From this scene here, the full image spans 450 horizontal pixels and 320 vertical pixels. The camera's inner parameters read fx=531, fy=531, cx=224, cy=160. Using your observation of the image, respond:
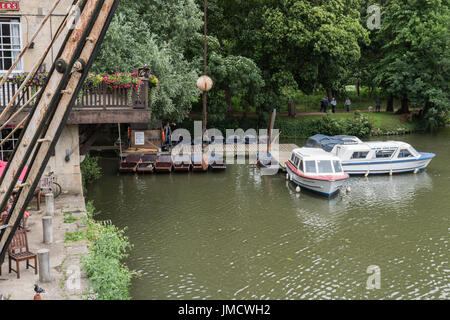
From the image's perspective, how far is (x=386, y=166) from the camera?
29453 millimetres

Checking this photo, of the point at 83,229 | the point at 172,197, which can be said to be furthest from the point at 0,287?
the point at 172,197

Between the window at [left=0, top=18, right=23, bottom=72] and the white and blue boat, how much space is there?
1742cm

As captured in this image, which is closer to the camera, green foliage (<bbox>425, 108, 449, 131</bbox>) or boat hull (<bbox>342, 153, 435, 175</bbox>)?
boat hull (<bbox>342, 153, 435, 175</bbox>)

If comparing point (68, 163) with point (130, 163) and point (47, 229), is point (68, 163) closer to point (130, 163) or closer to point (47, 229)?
point (47, 229)

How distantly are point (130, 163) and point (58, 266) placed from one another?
54.6 ft

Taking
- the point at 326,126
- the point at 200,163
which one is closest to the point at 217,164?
the point at 200,163

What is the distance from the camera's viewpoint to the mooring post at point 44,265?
1193 cm

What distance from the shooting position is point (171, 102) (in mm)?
32875

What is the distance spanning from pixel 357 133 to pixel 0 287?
3782 cm

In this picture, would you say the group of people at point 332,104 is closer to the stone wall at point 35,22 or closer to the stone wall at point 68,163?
the stone wall at point 68,163

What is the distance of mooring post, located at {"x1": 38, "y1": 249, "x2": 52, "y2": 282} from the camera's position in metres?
11.9

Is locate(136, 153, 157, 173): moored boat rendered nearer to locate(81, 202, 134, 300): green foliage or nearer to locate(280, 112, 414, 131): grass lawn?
locate(81, 202, 134, 300): green foliage

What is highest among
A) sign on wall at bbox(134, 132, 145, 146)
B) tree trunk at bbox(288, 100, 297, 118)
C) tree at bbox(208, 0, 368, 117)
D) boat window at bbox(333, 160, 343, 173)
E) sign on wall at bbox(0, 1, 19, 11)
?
tree at bbox(208, 0, 368, 117)

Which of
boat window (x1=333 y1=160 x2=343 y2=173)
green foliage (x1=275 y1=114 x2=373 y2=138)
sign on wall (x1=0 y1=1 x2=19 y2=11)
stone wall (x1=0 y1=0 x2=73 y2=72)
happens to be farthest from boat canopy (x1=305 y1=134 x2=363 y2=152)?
sign on wall (x1=0 y1=1 x2=19 y2=11)
